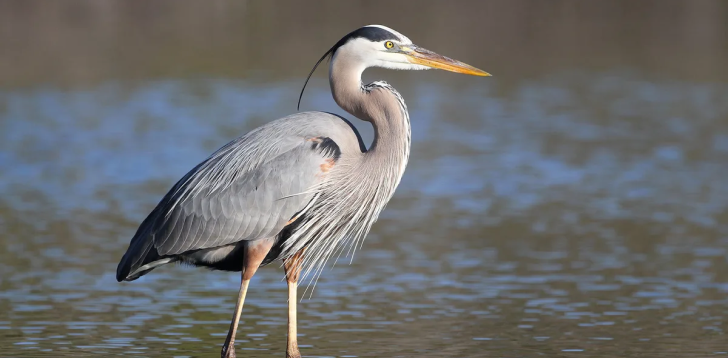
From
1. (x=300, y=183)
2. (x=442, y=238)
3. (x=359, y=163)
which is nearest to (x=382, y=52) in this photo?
(x=359, y=163)

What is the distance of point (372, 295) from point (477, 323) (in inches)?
46.8

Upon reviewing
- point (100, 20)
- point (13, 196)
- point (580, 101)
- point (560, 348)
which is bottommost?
point (560, 348)

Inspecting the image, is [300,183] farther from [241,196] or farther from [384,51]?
[384,51]

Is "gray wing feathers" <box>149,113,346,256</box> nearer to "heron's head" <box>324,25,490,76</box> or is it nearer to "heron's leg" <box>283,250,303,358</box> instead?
"heron's leg" <box>283,250,303,358</box>

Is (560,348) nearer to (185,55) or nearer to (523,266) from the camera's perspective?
(523,266)

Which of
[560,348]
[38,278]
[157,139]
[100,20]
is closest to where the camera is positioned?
[560,348]

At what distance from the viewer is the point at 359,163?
8008 millimetres

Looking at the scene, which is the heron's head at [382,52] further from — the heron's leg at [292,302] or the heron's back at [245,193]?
the heron's leg at [292,302]

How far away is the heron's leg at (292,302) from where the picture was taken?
7758 mm

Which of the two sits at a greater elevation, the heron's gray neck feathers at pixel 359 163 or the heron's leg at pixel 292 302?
the heron's gray neck feathers at pixel 359 163

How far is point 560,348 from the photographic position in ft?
26.3

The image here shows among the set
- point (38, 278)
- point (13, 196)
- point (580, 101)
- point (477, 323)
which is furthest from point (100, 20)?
point (477, 323)

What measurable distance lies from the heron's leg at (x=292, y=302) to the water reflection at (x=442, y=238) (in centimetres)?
33

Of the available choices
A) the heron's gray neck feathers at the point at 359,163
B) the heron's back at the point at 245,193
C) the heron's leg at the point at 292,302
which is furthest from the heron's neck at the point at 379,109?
the heron's leg at the point at 292,302
